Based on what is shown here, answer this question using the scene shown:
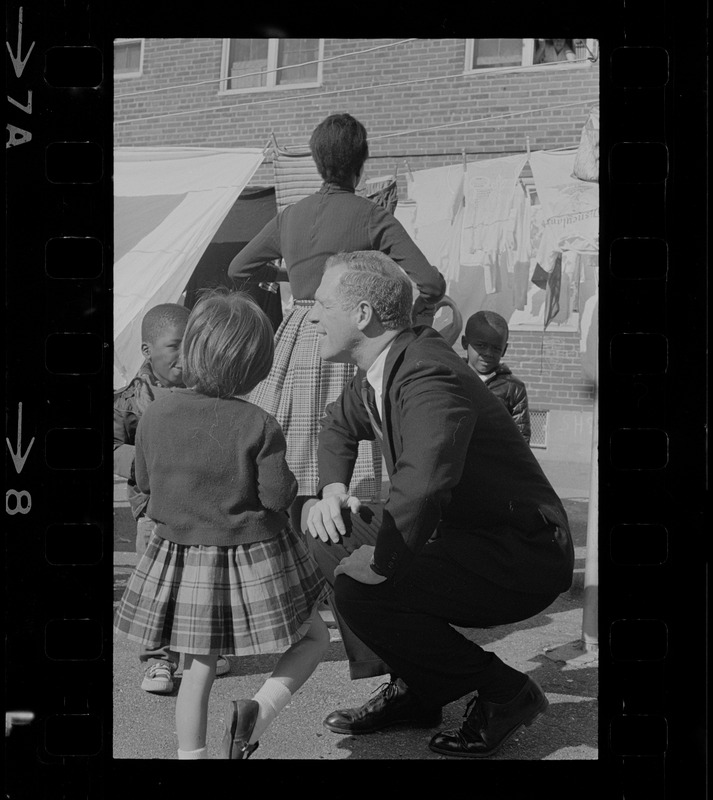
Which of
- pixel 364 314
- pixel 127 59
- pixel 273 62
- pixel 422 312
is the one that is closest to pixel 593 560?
pixel 422 312

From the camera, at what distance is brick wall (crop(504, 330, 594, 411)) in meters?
3.15

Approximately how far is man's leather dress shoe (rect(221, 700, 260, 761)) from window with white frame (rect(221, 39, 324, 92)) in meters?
1.78

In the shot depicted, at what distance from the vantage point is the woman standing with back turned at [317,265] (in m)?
3.14

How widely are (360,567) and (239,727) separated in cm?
57

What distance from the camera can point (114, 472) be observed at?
3135mm

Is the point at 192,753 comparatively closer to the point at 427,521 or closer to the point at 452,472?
the point at 427,521

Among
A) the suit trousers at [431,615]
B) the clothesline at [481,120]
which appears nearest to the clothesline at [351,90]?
the clothesline at [481,120]

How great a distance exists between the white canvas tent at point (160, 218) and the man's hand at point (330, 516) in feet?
2.20

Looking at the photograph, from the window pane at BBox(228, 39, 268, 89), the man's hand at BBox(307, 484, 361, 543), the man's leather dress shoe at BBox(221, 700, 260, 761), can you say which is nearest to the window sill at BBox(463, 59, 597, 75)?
the window pane at BBox(228, 39, 268, 89)

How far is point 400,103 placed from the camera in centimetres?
316

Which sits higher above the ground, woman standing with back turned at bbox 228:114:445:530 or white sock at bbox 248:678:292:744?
woman standing with back turned at bbox 228:114:445:530

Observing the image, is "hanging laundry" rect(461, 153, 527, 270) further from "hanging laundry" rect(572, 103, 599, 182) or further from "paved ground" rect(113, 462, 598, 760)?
"paved ground" rect(113, 462, 598, 760)
